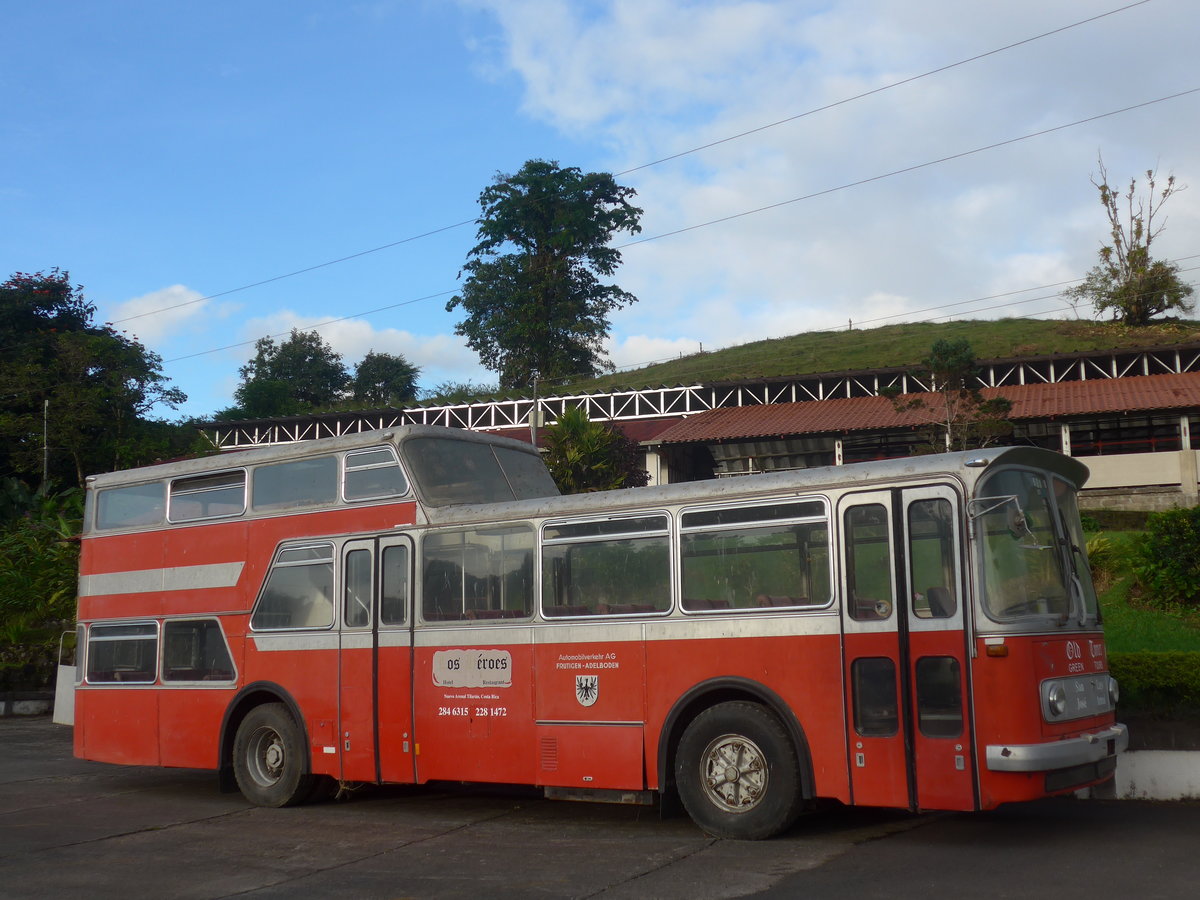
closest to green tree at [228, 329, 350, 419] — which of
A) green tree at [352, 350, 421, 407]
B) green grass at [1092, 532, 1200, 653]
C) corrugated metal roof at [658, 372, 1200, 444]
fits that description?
green tree at [352, 350, 421, 407]

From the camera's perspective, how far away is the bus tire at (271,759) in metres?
11.3

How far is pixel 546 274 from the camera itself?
6041 cm

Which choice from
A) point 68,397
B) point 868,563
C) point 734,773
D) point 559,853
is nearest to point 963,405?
point 868,563

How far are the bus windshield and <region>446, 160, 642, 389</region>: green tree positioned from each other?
51.3m

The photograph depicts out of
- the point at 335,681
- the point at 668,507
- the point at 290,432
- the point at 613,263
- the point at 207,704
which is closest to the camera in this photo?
the point at 668,507

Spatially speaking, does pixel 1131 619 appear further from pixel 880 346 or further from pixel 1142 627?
pixel 880 346

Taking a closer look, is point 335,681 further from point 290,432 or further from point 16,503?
point 290,432

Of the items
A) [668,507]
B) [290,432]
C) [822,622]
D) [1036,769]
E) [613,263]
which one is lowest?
[1036,769]

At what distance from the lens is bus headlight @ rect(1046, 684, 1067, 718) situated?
25.1 feet

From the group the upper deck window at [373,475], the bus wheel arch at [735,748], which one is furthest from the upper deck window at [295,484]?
the bus wheel arch at [735,748]

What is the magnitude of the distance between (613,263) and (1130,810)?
55.0m

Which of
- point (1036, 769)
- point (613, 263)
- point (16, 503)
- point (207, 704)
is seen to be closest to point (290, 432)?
point (16, 503)

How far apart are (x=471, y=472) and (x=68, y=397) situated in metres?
35.8

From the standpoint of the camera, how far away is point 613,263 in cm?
6269
